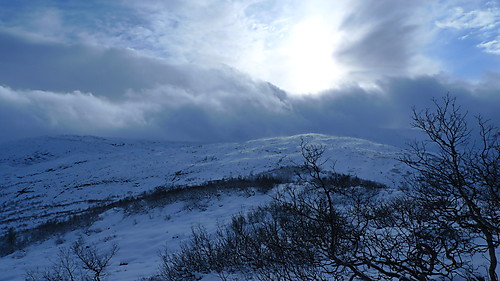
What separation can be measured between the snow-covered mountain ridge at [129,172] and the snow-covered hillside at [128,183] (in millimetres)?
159

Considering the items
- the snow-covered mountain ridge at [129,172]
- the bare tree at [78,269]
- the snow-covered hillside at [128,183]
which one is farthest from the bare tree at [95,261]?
the snow-covered mountain ridge at [129,172]

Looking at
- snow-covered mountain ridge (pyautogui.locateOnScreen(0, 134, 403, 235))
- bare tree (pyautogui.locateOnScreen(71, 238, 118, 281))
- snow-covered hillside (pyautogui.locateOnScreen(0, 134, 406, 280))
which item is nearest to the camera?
bare tree (pyautogui.locateOnScreen(71, 238, 118, 281))

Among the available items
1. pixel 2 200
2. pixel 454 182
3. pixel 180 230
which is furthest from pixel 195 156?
pixel 454 182

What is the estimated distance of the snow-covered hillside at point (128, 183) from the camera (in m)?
18.2

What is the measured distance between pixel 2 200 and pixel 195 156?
36.4m

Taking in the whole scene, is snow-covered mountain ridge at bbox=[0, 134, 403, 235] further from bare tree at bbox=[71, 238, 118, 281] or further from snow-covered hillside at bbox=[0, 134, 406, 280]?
bare tree at bbox=[71, 238, 118, 281]

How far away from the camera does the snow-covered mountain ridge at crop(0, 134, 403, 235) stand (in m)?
41.2

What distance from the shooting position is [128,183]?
51.9 m

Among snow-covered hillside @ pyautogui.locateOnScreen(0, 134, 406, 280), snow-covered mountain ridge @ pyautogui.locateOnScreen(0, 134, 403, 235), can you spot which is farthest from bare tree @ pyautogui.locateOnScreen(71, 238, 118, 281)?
snow-covered mountain ridge @ pyautogui.locateOnScreen(0, 134, 403, 235)

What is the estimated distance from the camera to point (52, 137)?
11906 cm

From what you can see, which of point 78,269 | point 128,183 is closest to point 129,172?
point 128,183

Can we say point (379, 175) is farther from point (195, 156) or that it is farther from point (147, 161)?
point (147, 161)

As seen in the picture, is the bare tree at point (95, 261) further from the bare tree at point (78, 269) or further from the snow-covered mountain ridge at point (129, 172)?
the snow-covered mountain ridge at point (129, 172)

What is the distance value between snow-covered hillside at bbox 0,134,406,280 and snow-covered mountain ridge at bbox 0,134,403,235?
0.52ft
